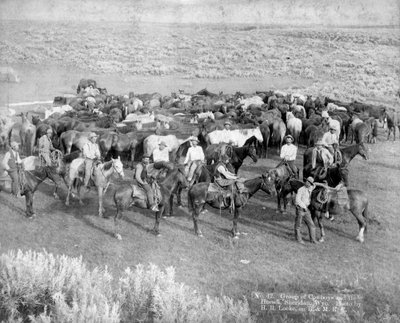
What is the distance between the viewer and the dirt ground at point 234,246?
9320mm

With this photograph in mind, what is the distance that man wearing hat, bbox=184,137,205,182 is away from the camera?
42.7ft

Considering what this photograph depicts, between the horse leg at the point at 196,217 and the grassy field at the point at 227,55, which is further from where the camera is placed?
the grassy field at the point at 227,55

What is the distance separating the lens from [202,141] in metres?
18.9

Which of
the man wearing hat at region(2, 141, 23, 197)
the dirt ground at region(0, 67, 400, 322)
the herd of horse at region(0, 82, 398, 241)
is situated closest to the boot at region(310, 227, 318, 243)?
the dirt ground at region(0, 67, 400, 322)

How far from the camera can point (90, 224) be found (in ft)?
39.8

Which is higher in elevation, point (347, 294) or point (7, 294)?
point (7, 294)

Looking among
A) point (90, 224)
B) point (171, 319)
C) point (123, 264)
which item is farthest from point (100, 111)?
point (171, 319)

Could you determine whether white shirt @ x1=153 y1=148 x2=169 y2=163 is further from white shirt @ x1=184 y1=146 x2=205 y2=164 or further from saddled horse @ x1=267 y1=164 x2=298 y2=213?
saddled horse @ x1=267 y1=164 x2=298 y2=213

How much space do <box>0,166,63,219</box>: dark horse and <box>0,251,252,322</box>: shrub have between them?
13.3ft

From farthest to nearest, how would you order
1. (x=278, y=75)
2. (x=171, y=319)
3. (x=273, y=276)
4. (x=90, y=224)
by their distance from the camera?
(x=278, y=75)
(x=90, y=224)
(x=273, y=276)
(x=171, y=319)

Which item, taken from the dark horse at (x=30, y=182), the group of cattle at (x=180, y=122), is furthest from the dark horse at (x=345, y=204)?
the dark horse at (x=30, y=182)

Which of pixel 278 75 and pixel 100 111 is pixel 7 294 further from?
pixel 278 75

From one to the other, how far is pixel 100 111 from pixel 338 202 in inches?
628

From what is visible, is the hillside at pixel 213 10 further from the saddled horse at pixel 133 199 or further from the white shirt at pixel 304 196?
the saddled horse at pixel 133 199
